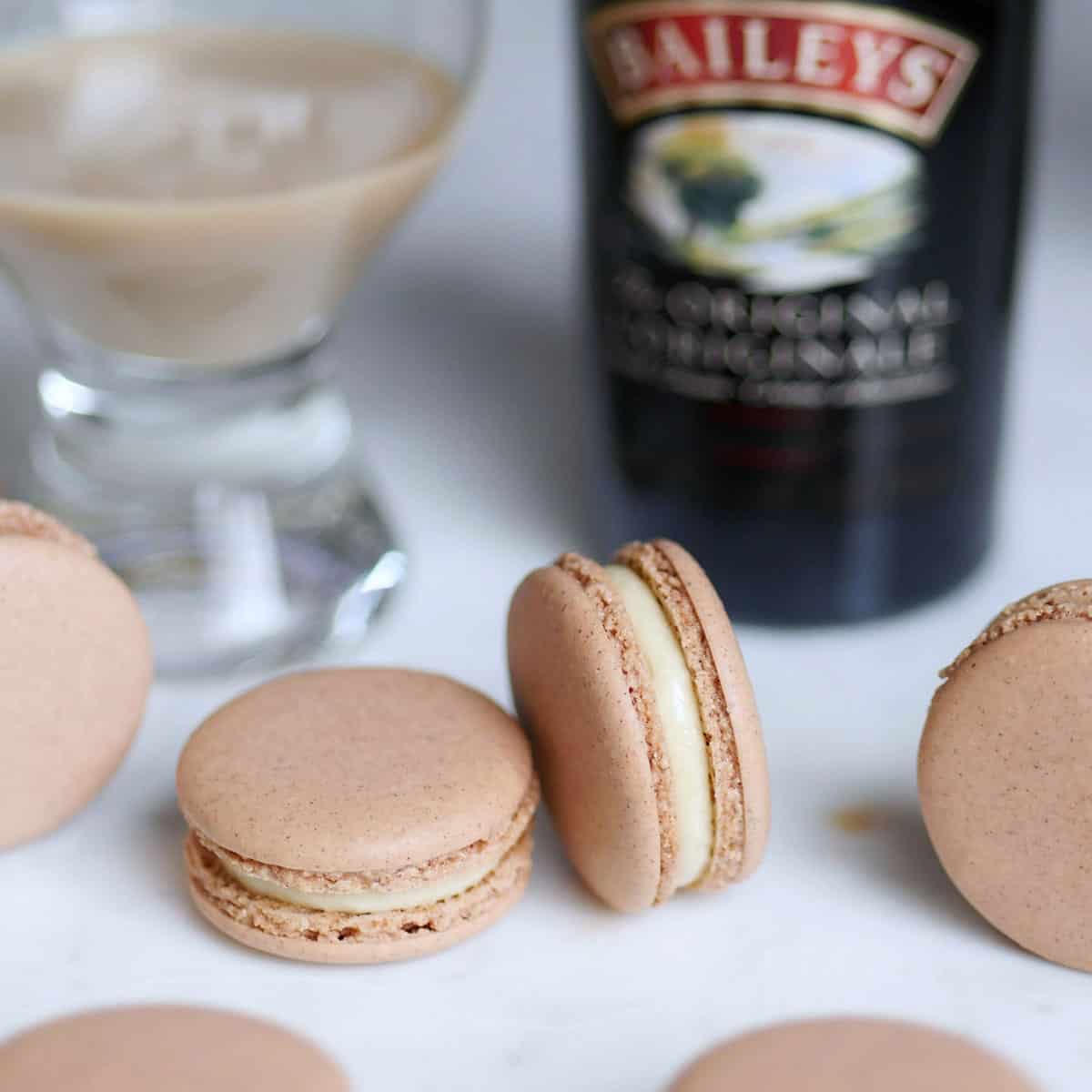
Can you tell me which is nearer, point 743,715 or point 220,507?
point 743,715

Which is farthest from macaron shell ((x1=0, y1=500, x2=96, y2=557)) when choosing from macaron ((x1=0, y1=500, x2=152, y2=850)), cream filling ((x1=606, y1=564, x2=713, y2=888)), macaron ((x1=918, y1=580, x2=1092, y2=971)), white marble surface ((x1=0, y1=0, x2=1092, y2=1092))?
macaron ((x1=918, y1=580, x2=1092, y2=971))

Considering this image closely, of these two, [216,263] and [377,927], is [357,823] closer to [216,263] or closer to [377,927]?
[377,927]

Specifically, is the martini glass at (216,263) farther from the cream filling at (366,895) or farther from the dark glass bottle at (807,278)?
the cream filling at (366,895)

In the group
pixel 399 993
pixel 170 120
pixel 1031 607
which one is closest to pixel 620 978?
pixel 399 993

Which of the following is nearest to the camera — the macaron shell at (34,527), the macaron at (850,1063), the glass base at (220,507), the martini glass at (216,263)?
the macaron at (850,1063)

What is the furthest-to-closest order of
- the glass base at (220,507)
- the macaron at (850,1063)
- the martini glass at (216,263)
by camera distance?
1. the glass base at (220,507)
2. the martini glass at (216,263)
3. the macaron at (850,1063)

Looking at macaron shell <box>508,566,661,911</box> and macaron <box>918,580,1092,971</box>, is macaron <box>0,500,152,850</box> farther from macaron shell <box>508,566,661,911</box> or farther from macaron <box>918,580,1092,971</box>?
macaron <box>918,580,1092,971</box>

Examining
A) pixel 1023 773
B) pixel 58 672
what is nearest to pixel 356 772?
pixel 58 672

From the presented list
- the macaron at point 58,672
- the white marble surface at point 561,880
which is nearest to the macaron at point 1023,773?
the white marble surface at point 561,880
